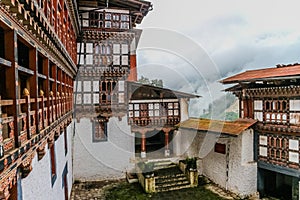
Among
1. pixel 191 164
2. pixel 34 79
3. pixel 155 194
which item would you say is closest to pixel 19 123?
pixel 34 79

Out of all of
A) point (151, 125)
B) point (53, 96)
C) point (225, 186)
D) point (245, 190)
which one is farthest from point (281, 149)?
point (53, 96)

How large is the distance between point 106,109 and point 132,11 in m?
6.50

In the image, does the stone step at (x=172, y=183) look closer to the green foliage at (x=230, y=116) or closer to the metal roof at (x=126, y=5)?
the green foliage at (x=230, y=116)

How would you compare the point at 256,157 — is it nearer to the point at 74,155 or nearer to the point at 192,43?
the point at 192,43

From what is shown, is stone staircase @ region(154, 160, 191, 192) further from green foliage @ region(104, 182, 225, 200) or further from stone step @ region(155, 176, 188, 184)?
green foliage @ region(104, 182, 225, 200)

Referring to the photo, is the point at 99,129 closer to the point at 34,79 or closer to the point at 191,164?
the point at 191,164

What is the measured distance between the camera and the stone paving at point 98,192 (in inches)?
504

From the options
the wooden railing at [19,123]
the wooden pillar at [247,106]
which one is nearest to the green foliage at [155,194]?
the wooden pillar at [247,106]

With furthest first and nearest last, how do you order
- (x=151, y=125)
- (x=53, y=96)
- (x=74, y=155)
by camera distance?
(x=151, y=125), (x=74, y=155), (x=53, y=96)

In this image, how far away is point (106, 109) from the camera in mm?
15445

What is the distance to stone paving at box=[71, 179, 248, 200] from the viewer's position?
1279 cm

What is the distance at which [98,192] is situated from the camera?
13.5 meters

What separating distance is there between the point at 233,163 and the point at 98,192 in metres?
7.36

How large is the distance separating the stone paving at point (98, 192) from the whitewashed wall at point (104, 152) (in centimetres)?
72
